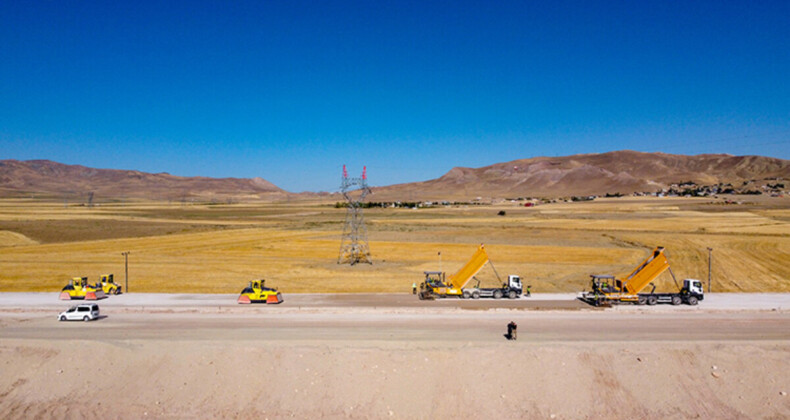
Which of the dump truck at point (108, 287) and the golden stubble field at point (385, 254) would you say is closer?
the dump truck at point (108, 287)

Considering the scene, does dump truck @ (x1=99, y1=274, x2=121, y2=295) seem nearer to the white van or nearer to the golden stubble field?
the golden stubble field

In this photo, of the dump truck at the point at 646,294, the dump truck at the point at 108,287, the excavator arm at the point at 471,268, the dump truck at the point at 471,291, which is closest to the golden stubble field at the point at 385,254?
the dump truck at the point at 108,287

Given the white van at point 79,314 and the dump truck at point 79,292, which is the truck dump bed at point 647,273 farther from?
the dump truck at point 79,292

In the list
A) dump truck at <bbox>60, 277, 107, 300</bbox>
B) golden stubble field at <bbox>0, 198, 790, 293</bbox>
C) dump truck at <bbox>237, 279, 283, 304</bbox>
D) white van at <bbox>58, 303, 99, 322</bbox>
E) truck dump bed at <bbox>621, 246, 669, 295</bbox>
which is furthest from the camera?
golden stubble field at <bbox>0, 198, 790, 293</bbox>

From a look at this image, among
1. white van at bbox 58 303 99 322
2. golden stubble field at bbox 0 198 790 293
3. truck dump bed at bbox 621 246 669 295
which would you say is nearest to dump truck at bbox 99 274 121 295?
golden stubble field at bbox 0 198 790 293

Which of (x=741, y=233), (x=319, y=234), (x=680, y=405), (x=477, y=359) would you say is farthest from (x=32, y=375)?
(x=741, y=233)

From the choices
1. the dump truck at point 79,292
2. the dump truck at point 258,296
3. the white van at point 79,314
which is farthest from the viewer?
the dump truck at point 79,292

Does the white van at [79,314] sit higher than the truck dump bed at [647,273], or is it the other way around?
the truck dump bed at [647,273]

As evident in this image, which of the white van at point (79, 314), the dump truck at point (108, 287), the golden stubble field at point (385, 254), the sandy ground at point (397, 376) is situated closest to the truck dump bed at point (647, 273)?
the sandy ground at point (397, 376)

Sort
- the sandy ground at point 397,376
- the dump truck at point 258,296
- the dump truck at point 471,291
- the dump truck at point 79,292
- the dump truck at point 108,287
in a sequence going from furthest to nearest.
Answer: the dump truck at point 108,287
the dump truck at point 471,291
the dump truck at point 79,292
the dump truck at point 258,296
the sandy ground at point 397,376

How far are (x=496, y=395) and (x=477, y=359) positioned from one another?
176 cm

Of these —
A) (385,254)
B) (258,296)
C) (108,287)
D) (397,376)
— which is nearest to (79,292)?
(108,287)

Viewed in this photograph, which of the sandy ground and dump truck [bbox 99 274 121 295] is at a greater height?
dump truck [bbox 99 274 121 295]

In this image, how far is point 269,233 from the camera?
3342 inches
